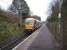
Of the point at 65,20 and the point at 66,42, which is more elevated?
the point at 65,20

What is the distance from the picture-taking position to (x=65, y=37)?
407 inches

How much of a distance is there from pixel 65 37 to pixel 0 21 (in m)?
19.0

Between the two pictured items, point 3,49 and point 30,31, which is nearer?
point 3,49

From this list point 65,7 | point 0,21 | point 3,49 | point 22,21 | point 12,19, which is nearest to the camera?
point 65,7

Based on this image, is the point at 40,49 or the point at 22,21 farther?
the point at 22,21

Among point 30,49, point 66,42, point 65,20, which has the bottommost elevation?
point 30,49

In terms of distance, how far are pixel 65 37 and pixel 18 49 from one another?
776cm

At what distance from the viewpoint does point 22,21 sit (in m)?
42.0

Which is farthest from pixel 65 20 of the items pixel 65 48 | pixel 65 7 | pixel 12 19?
pixel 12 19

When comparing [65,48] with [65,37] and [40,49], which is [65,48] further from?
[40,49]

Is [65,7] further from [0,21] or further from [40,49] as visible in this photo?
[0,21]

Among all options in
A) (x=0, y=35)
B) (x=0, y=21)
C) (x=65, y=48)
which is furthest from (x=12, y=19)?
(x=65, y=48)

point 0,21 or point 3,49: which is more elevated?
point 0,21

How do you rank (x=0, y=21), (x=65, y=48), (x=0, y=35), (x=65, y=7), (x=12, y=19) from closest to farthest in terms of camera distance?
(x=65, y=7) < (x=65, y=48) < (x=0, y=35) < (x=0, y=21) < (x=12, y=19)
